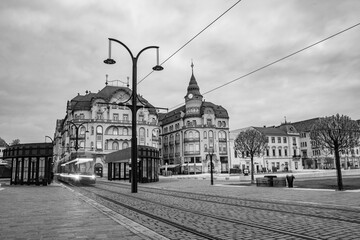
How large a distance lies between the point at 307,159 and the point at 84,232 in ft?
312

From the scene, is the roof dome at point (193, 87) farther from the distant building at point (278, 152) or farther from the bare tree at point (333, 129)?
Result: the bare tree at point (333, 129)

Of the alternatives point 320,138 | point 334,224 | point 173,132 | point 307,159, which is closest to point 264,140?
point 320,138

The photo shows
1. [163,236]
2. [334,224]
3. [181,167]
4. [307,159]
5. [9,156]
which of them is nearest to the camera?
[163,236]

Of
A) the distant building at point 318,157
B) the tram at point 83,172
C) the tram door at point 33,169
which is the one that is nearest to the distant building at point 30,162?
the tram door at point 33,169

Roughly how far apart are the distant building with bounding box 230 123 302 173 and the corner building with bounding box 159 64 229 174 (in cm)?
347

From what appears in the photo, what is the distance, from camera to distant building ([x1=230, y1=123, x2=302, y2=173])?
7800 centimetres

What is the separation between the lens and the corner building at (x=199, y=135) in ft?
245

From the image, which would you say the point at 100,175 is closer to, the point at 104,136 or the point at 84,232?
the point at 104,136

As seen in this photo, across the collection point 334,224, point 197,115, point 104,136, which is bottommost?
point 334,224

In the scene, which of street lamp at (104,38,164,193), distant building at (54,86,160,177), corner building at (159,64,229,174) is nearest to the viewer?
street lamp at (104,38,164,193)

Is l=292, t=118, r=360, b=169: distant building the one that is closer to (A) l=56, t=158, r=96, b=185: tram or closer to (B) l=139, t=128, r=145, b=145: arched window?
(B) l=139, t=128, r=145, b=145: arched window

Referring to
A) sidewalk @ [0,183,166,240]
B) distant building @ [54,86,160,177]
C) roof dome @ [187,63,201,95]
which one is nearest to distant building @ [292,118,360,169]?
roof dome @ [187,63,201,95]

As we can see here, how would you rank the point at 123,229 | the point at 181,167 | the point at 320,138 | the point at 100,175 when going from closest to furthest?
1. the point at 123,229
2. the point at 320,138
3. the point at 100,175
4. the point at 181,167

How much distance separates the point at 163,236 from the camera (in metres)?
6.40
